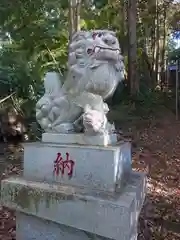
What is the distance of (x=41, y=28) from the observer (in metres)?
5.14

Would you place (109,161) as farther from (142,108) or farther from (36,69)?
(142,108)

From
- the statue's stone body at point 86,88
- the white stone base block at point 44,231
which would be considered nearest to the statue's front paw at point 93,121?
the statue's stone body at point 86,88

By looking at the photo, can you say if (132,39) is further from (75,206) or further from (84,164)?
(75,206)

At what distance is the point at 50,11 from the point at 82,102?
12.6ft

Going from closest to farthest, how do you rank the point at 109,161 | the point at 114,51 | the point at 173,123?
the point at 109,161, the point at 114,51, the point at 173,123

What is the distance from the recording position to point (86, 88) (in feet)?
6.55

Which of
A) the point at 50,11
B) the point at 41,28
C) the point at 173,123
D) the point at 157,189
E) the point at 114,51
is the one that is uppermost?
the point at 50,11

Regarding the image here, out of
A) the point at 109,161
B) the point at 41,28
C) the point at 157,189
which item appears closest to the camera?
the point at 109,161

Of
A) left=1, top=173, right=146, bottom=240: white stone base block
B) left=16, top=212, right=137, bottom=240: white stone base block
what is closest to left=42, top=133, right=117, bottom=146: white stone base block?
left=1, top=173, right=146, bottom=240: white stone base block

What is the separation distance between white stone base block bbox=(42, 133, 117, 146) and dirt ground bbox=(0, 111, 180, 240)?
137 cm

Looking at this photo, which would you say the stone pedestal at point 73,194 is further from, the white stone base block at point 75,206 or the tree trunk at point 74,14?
the tree trunk at point 74,14

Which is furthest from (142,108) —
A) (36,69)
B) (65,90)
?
(65,90)

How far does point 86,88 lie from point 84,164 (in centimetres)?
51

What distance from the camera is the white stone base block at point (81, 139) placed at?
1.89m
